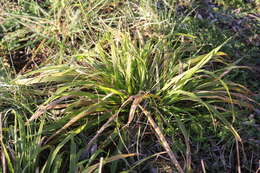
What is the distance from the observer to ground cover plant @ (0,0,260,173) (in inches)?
91.3

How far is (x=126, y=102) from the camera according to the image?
2.53 meters

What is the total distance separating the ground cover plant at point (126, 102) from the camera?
2.32 meters

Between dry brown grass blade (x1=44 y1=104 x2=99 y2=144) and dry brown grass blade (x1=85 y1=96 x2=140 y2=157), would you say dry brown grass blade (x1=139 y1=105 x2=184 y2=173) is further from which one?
dry brown grass blade (x1=44 y1=104 x2=99 y2=144)

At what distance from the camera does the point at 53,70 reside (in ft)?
9.07

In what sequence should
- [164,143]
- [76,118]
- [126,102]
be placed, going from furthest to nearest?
1. [126,102]
2. [76,118]
3. [164,143]

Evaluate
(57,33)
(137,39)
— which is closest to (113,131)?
(137,39)

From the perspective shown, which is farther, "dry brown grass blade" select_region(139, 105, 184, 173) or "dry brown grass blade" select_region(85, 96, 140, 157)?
"dry brown grass blade" select_region(85, 96, 140, 157)

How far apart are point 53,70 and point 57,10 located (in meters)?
0.84

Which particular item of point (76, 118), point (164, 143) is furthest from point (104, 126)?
point (164, 143)

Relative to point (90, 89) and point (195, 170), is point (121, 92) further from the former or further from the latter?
point (195, 170)

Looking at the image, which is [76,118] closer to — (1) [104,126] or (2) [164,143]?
(1) [104,126]

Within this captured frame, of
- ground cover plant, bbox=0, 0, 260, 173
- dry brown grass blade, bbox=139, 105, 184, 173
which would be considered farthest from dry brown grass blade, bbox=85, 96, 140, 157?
dry brown grass blade, bbox=139, 105, 184, 173

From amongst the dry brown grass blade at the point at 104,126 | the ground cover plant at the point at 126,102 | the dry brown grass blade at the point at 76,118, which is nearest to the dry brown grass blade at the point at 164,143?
the ground cover plant at the point at 126,102

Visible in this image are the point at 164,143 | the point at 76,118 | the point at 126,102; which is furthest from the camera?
the point at 126,102
